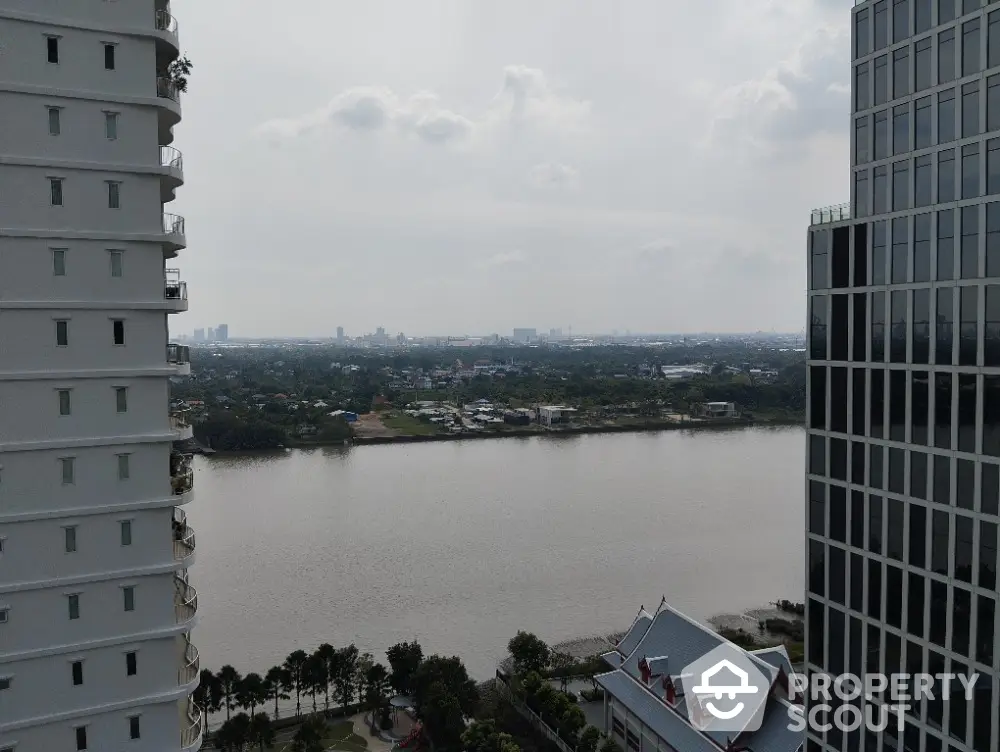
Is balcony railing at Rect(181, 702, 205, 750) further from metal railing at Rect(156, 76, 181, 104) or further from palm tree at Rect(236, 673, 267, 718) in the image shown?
metal railing at Rect(156, 76, 181, 104)

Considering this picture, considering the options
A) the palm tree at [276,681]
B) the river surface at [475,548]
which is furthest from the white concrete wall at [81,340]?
the river surface at [475,548]

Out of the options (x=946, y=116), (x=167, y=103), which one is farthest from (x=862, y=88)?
(x=167, y=103)

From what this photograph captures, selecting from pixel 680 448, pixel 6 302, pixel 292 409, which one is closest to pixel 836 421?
pixel 6 302

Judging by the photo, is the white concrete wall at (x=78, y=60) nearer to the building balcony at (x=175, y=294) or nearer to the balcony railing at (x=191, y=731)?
the building balcony at (x=175, y=294)

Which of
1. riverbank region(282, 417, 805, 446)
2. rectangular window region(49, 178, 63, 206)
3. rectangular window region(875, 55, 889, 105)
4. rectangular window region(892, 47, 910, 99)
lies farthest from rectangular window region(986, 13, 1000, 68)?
riverbank region(282, 417, 805, 446)

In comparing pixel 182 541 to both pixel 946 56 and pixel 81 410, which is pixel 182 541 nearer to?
pixel 81 410
